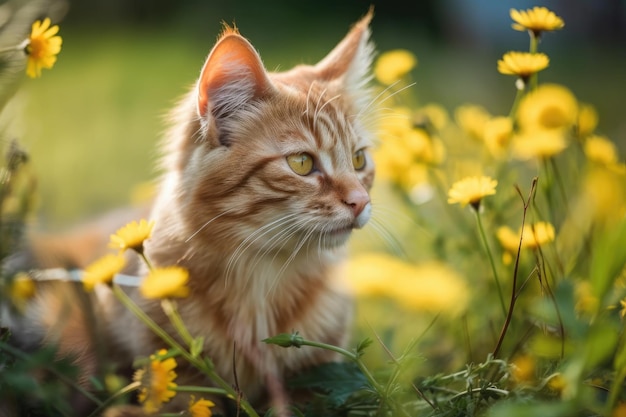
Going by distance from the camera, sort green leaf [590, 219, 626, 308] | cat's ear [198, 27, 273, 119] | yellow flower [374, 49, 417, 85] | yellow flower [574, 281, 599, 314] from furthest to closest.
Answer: yellow flower [374, 49, 417, 85] < yellow flower [574, 281, 599, 314] < cat's ear [198, 27, 273, 119] < green leaf [590, 219, 626, 308]

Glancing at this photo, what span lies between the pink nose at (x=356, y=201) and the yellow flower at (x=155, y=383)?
47cm

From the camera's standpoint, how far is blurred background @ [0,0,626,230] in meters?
3.16

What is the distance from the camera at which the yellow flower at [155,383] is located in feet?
3.85

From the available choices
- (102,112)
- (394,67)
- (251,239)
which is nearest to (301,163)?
(251,239)

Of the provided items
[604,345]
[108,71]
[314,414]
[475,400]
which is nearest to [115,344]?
[314,414]

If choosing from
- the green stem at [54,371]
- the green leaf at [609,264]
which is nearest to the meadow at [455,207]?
the green leaf at [609,264]

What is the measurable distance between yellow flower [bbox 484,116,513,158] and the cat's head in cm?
44

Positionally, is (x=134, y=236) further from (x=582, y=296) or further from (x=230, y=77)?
(x=582, y=296)

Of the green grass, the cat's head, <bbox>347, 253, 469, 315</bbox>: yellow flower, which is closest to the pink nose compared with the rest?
the cat's head

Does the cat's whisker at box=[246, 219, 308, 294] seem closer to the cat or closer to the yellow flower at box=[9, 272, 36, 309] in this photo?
the cat

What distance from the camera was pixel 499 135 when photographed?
1757mm

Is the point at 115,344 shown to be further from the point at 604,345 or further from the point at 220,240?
the point at 604,345

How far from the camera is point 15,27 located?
1368mm

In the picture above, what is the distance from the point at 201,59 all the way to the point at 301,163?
277 centimetres
